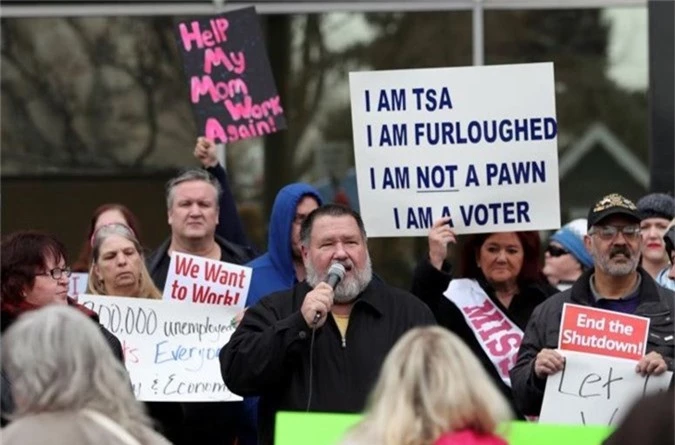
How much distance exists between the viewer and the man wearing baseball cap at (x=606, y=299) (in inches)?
292

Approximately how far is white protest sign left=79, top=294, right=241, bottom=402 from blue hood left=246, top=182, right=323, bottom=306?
0.18 meters

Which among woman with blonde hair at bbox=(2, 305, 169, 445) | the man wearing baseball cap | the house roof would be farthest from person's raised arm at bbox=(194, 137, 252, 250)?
woman with blonde hair at bbox=(2, 305, 169, 445)

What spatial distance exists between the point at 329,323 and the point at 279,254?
4.59ft

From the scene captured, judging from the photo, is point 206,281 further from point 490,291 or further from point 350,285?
point 350,285

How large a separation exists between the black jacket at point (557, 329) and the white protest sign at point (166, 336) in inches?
62.8

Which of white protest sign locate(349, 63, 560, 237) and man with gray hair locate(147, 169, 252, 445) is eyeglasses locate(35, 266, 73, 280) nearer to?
man with gray hair locate(147, 169, 252, 445)

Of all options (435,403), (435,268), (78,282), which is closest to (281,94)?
(78,282)

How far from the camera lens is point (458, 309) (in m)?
8.71

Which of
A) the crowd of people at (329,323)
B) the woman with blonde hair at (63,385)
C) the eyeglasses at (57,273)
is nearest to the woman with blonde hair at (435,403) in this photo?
the crowd of people at (329,323)

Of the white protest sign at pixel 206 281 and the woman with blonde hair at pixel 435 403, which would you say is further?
the white protest sign at pixel 206 281

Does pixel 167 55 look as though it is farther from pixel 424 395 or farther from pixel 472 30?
pixel 424 395

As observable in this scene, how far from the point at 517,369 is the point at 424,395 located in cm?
265

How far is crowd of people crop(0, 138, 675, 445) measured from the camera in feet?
16.6

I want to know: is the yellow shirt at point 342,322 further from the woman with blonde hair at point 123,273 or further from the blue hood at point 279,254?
the woman with blonde hair at point 123,273
